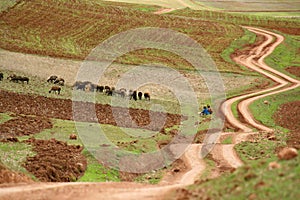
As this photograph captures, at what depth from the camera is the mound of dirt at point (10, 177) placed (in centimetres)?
2522

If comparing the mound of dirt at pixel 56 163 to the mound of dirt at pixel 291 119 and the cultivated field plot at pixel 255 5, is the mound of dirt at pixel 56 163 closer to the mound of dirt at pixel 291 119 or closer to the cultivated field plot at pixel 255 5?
the mound of dirt at pixel 291 119

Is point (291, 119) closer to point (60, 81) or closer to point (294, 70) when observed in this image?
point (60, 81)

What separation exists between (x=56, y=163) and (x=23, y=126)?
25.4 feet

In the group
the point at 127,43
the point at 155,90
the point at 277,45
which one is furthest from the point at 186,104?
the point at 277,45

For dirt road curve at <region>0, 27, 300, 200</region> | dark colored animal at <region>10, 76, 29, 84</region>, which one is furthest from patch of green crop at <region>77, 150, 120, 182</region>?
dark colored animal at <region>10, 76, 29, 84</region>

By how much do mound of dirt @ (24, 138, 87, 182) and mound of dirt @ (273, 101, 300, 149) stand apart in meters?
14.0

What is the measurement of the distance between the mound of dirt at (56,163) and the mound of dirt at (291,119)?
14.0m

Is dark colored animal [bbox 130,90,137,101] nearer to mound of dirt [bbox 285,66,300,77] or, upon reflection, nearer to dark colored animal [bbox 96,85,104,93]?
dark colored animal [bbox 96,85,104,93]

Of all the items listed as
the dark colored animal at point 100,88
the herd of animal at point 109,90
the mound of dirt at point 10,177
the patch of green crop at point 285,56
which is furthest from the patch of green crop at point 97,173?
the patch of green crop at point 285,56

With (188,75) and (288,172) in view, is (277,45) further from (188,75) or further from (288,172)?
Result: (288,172)

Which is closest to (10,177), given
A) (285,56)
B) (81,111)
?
(81,111)

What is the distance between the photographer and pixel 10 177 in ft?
83.3

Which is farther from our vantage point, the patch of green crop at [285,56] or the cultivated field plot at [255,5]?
the cultivated field plot at [255,5]

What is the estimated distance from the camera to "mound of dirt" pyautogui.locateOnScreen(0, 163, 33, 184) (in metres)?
25.2
